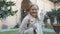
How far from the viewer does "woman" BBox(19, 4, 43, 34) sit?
8.19 feet

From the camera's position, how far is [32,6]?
8.34 feet

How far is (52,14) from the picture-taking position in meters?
14.6

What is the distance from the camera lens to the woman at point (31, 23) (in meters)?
2.50

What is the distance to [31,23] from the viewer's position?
2500 mm

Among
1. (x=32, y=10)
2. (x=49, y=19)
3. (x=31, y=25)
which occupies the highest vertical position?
(x=32, y=10)

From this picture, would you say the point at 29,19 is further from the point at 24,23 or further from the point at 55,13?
the point at 55,13

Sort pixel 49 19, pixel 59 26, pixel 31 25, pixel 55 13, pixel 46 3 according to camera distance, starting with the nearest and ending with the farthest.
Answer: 1. pixel 31 25
2. pixel 59 26
3. pixel 55 13
4. pixel 49 19
5. pixel 46 3

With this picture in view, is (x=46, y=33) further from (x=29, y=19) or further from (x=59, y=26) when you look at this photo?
(x=29, y=19)

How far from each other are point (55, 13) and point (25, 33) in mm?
11938

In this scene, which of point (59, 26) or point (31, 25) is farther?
point (59, 26)

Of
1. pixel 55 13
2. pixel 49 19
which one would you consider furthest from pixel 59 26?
pixel 49 19

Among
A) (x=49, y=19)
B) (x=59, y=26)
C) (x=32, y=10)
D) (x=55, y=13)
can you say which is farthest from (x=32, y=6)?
(x=49, y=19)

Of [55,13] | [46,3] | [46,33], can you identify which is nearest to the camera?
[46,33]

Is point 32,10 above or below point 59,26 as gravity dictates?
above
